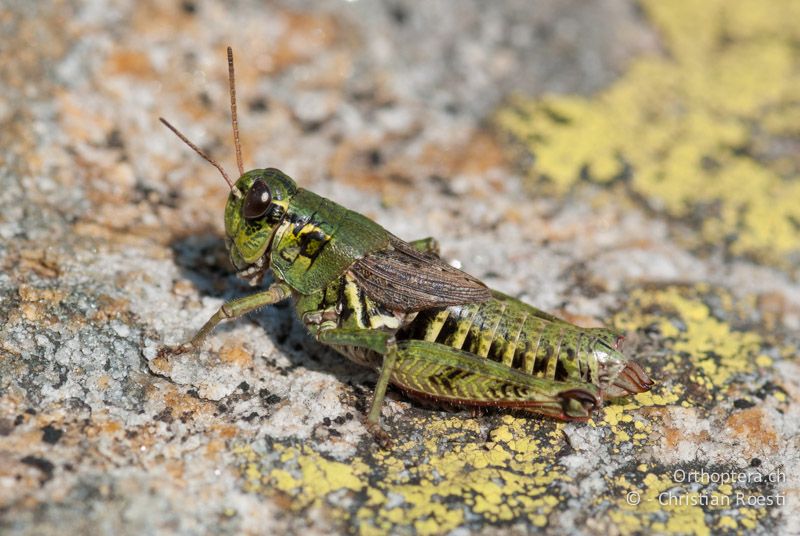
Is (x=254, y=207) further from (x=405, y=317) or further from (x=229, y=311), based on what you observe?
(x=405, y=317)

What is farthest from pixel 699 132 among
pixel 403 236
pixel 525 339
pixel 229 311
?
pixel 229 311

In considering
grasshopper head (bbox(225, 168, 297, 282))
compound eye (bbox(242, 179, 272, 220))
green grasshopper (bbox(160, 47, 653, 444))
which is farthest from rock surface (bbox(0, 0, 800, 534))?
compound eye (bbox(242, 179, 272, 220))

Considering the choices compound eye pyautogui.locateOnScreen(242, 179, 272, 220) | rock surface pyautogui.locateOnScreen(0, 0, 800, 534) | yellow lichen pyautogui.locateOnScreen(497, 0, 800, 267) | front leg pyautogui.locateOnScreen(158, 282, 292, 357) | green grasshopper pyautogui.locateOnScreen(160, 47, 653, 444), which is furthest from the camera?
yellow lichen pyautogui.locateOnScreen(497, 0, 800, 267)

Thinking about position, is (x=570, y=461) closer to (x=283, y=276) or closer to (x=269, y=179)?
(x=283, y=276)

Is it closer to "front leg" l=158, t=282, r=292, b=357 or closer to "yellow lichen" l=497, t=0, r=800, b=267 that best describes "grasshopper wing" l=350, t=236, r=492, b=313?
"front leg" l=158, t=282, r=292, b=357

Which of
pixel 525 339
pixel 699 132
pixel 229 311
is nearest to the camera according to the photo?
pixel 525 339

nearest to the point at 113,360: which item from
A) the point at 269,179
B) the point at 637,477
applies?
the point at 269,179
